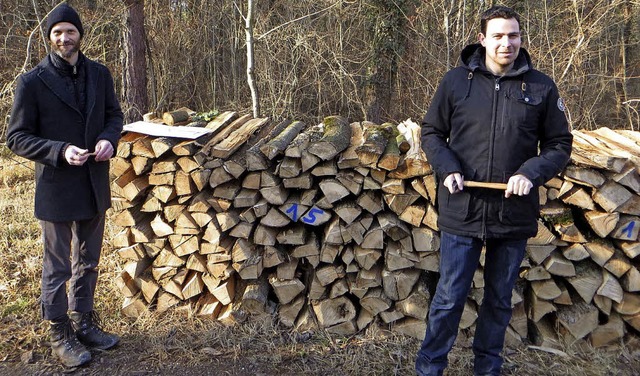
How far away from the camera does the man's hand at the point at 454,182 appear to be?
2.65 meters

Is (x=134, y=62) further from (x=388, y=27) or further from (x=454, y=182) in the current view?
(x=454, y=182)

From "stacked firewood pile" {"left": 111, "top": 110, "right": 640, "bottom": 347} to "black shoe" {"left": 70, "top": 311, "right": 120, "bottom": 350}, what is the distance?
0.41 m

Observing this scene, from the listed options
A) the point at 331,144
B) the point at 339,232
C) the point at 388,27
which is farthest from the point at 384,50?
the point at 339,232

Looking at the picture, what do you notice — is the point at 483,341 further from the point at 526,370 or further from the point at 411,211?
the point at 411,211

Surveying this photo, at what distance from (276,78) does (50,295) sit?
658cm

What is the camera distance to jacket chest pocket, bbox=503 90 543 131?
8.69 ft

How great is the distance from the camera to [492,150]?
2.68 meters

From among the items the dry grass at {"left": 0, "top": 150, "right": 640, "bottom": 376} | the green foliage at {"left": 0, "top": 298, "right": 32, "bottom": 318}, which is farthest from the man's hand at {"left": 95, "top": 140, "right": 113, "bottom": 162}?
the green foliage at {"left": 0, "top": 298, "right": 32, "bottom": 318}

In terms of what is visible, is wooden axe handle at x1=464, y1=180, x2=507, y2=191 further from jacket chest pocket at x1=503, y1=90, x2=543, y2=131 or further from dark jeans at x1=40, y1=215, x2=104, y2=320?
dark jeans at x1=40, y1=215, x2=104, y2=320

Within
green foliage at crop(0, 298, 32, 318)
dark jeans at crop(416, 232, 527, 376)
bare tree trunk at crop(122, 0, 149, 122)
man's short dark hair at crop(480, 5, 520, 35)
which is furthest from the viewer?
bare tree trunk at crop(122, 0, 149, 122)

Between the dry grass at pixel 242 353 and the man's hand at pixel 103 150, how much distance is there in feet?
4.83

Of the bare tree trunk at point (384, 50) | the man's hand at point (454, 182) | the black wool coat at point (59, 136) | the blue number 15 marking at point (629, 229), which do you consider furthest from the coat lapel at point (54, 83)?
the bare tree trunk at point (384, 50)

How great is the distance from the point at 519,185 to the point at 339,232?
1383mm

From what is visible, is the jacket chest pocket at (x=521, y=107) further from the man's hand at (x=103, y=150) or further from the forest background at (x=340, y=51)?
the forest background at (x=340, y=51)
